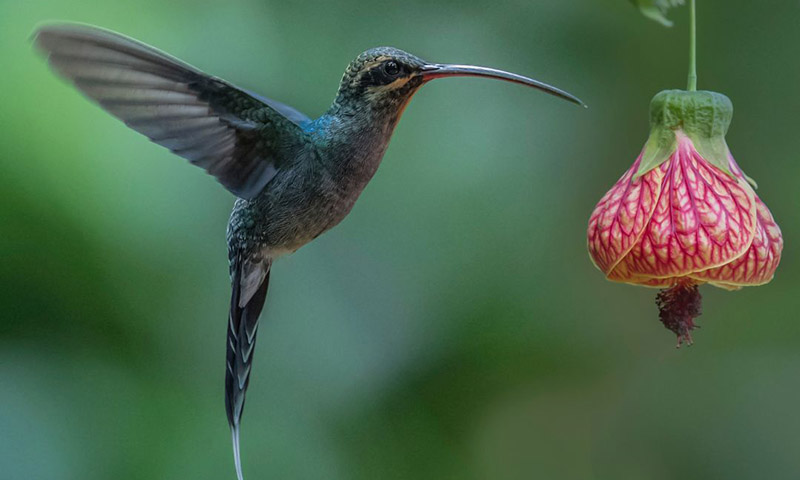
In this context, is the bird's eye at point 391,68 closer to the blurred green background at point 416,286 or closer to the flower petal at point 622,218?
the flower petal at point 622,218

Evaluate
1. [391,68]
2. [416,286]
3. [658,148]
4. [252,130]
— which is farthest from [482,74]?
[416,286]

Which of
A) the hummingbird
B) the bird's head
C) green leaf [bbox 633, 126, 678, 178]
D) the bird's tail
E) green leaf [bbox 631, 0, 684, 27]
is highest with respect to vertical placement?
green leaf [bbox 631, 0, 684, 27]

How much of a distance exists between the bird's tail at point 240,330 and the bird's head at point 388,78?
0.89 ft

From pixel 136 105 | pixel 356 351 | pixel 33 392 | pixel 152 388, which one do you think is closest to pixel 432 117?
pixel 356 351

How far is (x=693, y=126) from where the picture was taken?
1345 mm

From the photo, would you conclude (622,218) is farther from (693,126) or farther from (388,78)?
(388,78)

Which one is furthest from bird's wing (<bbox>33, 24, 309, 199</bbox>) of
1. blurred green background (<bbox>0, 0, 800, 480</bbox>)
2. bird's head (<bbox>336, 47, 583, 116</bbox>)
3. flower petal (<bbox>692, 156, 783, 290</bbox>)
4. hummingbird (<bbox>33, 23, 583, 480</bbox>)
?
blurred green background (<bbox>0, 0, 800, 480</bbox>)

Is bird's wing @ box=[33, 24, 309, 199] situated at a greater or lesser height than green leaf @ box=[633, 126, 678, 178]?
lesser

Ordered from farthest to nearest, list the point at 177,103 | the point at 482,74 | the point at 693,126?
1. the point at 693,126
2. the point at 177,103
3. the point at 482,74

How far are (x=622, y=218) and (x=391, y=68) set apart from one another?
16.2 inches

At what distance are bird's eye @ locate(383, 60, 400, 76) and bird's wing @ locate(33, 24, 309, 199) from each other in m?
0.17

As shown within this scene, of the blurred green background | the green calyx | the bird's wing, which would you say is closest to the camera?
the bird's wing

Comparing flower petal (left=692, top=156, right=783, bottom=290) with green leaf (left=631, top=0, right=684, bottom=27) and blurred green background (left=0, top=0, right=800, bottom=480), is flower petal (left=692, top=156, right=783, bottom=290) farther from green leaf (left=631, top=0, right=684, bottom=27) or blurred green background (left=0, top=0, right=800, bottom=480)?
blurred green background (left=0, top=0, right=800, bottom=480)

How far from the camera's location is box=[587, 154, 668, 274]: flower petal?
4.13ft
